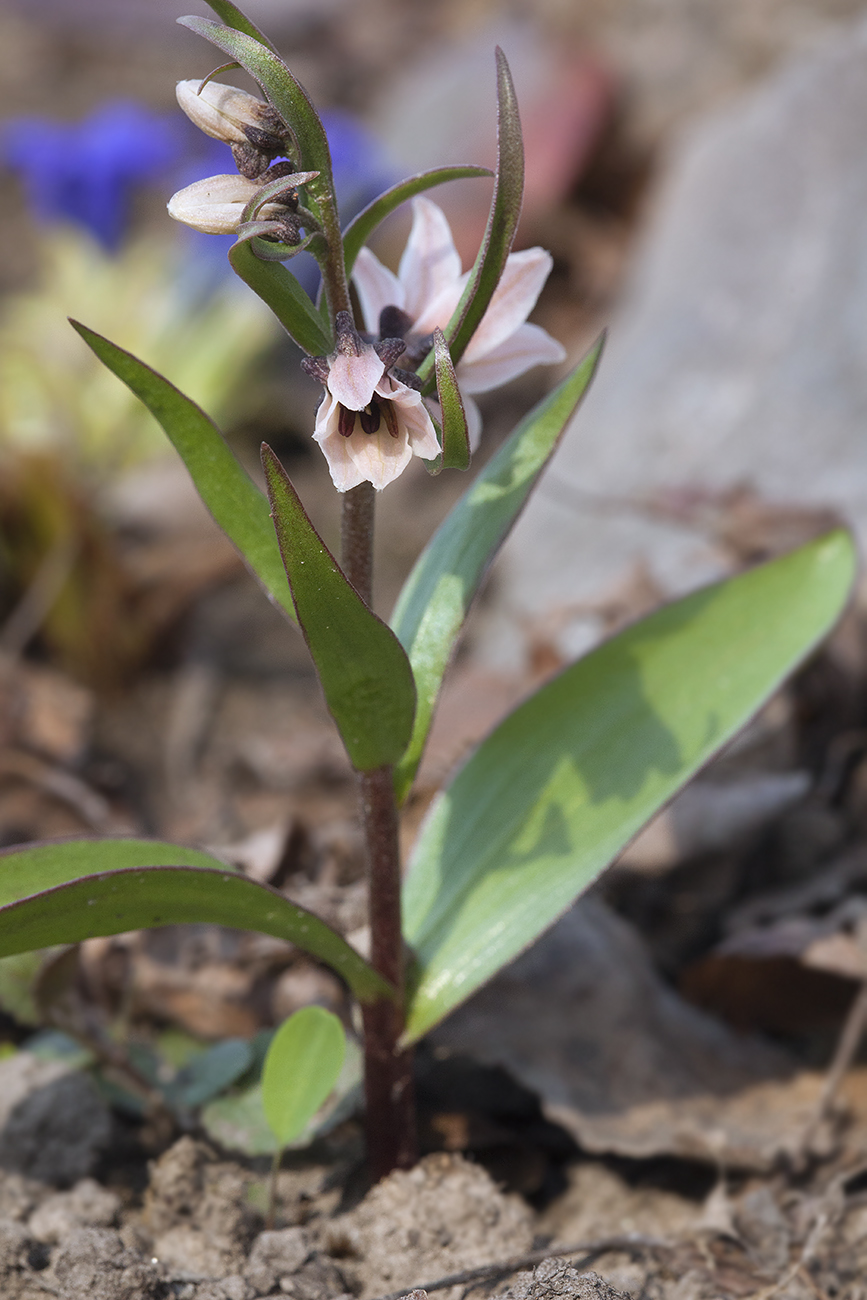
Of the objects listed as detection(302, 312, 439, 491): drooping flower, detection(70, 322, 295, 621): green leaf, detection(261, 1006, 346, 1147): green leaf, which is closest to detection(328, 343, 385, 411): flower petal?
detection(302, 312, 439, 491): drooping flower

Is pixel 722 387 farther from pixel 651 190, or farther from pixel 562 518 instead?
pixel 651 190

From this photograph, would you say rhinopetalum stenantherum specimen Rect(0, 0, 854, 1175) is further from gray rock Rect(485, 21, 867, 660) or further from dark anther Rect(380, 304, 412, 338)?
gray rock Rect(485, 21, 867, 660)

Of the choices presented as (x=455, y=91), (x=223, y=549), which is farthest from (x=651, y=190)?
(x=223, y=549)

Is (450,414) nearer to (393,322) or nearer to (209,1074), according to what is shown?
(393,322)

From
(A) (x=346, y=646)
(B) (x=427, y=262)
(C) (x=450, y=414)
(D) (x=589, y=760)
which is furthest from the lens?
(D) (x=589, y=760)

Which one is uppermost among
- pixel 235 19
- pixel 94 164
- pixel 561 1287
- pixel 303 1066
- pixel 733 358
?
pixel 94 164

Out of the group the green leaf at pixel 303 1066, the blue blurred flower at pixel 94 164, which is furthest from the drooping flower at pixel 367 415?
the blue blurred flower at pixel 94 164

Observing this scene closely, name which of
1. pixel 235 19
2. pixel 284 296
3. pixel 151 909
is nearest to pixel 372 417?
pixel 284 296
